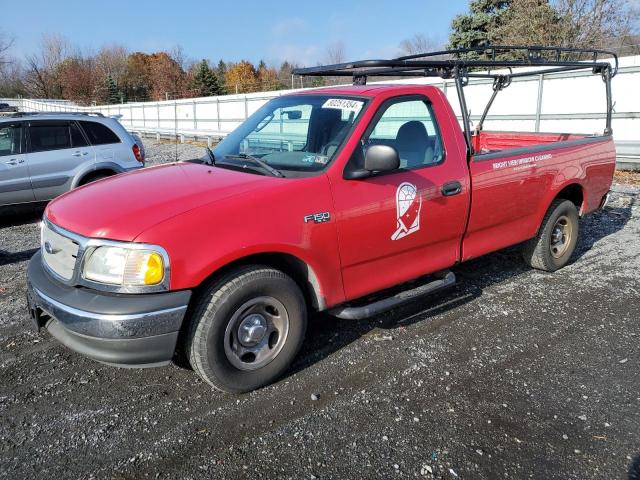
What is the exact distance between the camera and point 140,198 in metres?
3.15

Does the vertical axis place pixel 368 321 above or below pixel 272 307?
below

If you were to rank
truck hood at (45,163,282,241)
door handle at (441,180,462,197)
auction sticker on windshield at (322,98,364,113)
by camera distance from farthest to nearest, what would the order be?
door handle at (441,180,462,197), auction sticker on windshield at (322,98,364,113), truck hood at (45,163,282,241)

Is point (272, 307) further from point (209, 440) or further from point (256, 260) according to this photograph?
point (209, 440)

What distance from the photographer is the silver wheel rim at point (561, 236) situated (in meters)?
5.40

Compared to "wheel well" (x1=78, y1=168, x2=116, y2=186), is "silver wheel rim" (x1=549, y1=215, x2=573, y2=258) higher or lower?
lower

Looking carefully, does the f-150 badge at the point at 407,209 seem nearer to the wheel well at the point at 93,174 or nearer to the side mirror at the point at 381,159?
the side mirror at the point at 381,159

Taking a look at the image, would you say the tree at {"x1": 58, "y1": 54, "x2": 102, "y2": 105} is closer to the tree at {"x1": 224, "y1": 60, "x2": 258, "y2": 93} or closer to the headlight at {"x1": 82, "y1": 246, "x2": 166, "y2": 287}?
the tree at {"x1": 224, "y1": 60, "x2": 258, "y2": 93}

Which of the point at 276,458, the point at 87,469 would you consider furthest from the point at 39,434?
the point at 276,458

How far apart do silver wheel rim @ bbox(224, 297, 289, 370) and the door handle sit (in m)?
1.62

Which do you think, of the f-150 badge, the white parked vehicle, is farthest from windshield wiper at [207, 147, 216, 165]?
the white parked vehicle

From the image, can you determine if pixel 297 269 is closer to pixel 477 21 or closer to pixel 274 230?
pixel 274 230

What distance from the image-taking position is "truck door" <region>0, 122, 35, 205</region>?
24.8ft

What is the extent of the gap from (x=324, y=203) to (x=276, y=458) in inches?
61.7

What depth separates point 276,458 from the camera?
266 cm
